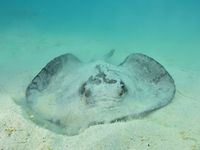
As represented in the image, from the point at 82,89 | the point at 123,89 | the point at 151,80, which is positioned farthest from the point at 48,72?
the point at 151,80

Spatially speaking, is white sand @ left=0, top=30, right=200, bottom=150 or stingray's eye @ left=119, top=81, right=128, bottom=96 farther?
stingray's eye @ left=119, top=81, right=128, bottom=96

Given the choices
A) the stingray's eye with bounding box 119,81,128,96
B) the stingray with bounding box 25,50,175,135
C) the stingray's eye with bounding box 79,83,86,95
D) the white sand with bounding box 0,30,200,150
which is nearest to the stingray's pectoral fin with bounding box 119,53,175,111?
the stingray with bounding box 25,50,175,135

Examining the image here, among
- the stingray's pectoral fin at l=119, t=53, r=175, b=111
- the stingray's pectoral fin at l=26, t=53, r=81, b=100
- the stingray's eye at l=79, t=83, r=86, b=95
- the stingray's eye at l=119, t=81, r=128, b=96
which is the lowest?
the stingray's pectoral fin at l=26, t=53, r=81, b=100

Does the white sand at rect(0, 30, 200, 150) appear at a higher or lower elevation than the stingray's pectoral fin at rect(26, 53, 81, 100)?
higher

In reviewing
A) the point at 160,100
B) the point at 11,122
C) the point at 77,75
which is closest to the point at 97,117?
the point at 11,122

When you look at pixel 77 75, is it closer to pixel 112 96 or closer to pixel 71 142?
pixel 112 96

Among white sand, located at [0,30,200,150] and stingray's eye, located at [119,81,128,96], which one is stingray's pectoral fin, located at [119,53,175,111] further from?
stingray's eye, located at [119,81,128,96]

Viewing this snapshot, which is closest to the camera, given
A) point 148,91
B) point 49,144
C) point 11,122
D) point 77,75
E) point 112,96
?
point 49,144
